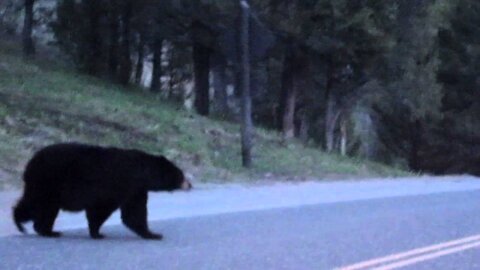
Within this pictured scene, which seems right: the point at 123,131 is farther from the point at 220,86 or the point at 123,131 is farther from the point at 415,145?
the point at 415,145

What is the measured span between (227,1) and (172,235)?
1849cm

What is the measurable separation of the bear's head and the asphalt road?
0.64 meters

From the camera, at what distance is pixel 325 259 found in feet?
38.3

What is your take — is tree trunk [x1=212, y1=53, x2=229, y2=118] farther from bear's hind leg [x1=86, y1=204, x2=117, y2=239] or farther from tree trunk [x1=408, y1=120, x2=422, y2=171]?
bear's hind leg [x1=86, y1=204, x2=117, y2=239]

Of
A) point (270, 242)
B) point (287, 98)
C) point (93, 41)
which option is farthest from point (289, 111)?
point (270, 242)

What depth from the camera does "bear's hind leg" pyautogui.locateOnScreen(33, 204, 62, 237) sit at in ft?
39.8

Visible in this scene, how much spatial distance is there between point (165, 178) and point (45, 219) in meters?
1.45

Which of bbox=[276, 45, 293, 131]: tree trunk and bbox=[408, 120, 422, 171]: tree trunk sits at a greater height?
bbox=[276, 45, 293, 131]: tree trunk

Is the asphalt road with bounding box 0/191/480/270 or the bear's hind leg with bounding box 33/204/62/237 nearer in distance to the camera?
the asphalt road with bounding box 0/191/480/270

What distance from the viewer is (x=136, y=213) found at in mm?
12383

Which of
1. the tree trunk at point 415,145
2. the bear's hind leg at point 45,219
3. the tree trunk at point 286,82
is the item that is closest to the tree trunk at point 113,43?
the tree trunk at point 286,82

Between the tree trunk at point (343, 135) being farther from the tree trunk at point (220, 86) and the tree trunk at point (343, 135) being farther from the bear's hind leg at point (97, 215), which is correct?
the bear's hind leg at point (97, 215)

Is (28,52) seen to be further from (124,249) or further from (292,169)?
(124,249)

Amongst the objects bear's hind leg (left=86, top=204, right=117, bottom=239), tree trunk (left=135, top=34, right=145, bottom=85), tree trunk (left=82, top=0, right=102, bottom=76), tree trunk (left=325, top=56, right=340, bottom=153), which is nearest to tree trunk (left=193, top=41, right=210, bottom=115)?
tree trunk (left=135, top=34, right=145, bottom=85)
